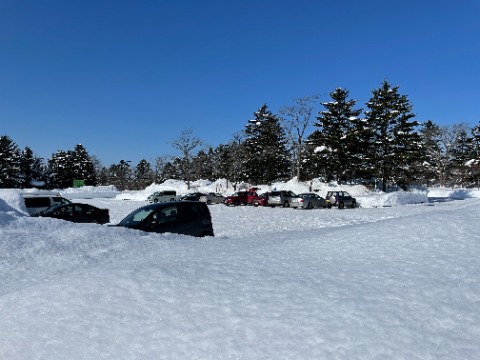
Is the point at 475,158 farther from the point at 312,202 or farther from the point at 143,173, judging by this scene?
the point at 143,173

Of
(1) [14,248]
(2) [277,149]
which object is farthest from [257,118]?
(1) [14,248]

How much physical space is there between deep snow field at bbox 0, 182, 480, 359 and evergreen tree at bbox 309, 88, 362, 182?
151ft

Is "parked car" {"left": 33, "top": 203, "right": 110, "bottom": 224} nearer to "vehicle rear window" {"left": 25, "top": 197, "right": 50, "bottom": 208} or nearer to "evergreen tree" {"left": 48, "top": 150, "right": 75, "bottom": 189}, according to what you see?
"vehicle rear window" {"left": 25, "top": 197, "right": 50, "bottom": 208}

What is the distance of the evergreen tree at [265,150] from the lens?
64312mm

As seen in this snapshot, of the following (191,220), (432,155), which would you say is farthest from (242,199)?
(432,155)

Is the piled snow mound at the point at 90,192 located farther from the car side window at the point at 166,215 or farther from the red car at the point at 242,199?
the car side window at the point at 166,215

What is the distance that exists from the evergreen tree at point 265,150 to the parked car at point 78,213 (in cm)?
4667

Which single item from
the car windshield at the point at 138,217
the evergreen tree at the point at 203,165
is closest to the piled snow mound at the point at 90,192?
the evergreen tree at the point at 203,165

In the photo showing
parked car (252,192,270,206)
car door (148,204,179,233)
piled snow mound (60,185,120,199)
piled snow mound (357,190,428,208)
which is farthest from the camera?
piled snow mound (60,185,120,199)

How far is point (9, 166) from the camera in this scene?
7119 cm

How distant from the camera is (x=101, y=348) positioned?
3.49 meters

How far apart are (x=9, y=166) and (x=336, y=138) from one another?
58.0 metres

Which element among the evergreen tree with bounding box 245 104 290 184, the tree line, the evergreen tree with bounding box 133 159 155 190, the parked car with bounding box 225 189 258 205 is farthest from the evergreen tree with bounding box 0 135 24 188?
the parked car with bounding box 225 189 258 205

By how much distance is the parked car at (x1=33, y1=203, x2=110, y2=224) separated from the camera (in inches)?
672
